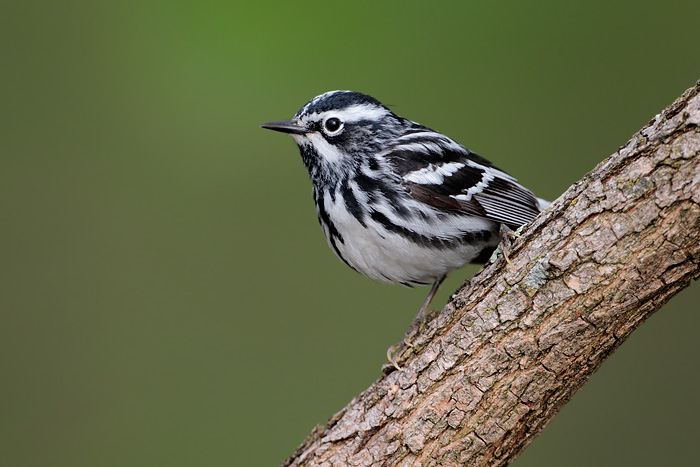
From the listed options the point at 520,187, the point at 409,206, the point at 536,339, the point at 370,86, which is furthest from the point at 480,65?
the point at 536,339

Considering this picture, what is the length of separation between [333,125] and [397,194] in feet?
1.74

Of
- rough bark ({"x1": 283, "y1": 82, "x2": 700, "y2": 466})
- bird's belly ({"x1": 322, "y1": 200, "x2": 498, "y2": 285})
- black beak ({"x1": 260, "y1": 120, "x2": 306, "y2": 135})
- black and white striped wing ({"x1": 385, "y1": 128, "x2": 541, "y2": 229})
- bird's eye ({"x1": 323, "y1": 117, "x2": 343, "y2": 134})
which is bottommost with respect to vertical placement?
rough bark ({"x1": 283, "y1": 82, "x2": 700, "y2": 466})

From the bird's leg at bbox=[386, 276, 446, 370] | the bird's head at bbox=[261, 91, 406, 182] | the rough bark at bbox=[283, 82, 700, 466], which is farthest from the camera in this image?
the bird's head at bbox=[261, 91, 406, 182]

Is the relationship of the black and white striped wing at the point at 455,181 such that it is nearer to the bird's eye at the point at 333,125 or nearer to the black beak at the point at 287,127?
the bird's eye at the point at 333,125

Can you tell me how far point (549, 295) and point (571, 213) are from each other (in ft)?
0.88

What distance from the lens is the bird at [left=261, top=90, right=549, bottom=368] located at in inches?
114

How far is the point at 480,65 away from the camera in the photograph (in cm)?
443

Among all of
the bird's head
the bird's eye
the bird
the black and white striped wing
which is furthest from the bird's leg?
the bird's eye

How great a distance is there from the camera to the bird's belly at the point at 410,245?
2885 millimetres

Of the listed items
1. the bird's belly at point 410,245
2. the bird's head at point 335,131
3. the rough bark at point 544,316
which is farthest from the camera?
the bird's head at point 335,131

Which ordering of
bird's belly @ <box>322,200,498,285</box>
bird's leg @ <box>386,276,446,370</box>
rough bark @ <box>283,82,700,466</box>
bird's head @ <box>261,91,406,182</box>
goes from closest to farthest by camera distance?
rough bark @ <box>283,82,700,466</box>, bird's leg @ <box>386,276,446,370</box>, bird's belly @ <box>322,200,498,285</box>, bird's head @ <box>261,91,406,182</box>

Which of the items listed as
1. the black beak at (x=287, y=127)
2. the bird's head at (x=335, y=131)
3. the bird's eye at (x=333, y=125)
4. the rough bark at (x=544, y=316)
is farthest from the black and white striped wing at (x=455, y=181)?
the rough bark at (x=544, y=316)

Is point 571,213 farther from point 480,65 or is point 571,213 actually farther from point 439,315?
point 480,65

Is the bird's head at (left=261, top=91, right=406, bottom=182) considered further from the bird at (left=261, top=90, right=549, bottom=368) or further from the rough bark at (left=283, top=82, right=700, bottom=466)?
the rough bark at (left=283, top=82, right=700, bottom=466)
